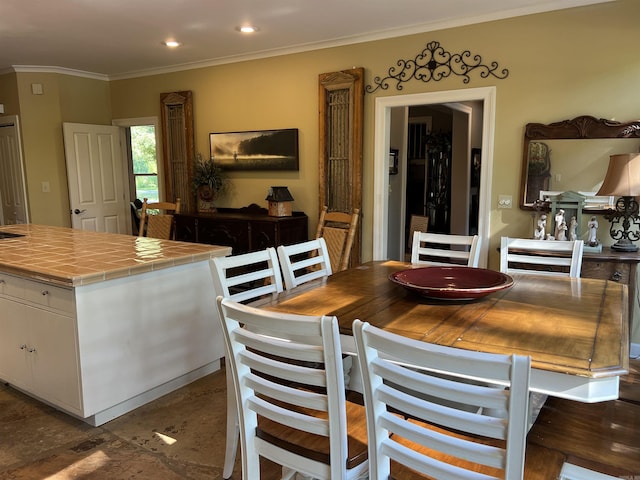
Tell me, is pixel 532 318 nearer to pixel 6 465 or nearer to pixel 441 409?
pixel 441 409

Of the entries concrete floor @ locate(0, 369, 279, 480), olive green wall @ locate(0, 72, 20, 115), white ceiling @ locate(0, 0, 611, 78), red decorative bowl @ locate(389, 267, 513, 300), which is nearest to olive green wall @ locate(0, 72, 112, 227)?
olive green wall @ locate(0, 72, 20, 115)

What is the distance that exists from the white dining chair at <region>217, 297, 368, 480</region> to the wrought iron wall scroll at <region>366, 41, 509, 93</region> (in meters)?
3.07

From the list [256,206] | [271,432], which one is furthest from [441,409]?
[256,206]

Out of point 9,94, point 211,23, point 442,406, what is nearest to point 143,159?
point 9,94

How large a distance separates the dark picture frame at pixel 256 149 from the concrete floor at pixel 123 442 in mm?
2772

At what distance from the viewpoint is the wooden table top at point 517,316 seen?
1.39m

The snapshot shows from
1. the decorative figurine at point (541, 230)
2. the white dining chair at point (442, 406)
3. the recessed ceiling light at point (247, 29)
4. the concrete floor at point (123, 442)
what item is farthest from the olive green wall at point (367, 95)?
the white dining chair at point (442, 406)

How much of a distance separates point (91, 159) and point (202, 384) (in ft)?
13.9

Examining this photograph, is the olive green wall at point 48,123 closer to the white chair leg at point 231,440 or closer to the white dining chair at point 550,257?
the white chair leg at point 231,440

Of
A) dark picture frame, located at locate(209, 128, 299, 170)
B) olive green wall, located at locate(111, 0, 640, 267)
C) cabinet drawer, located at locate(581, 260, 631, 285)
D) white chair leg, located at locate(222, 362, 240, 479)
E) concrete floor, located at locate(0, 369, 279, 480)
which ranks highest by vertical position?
olive green wall, located at locate(111, 0, 640, 267)

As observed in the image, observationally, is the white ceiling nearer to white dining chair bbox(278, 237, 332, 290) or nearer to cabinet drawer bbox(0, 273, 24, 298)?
white dining chair bbox(278, 237, 332, 290)

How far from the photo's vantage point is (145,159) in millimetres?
6566

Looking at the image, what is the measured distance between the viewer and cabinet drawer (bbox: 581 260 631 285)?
3.13 m

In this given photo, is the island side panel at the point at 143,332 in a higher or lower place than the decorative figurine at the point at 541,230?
lower
